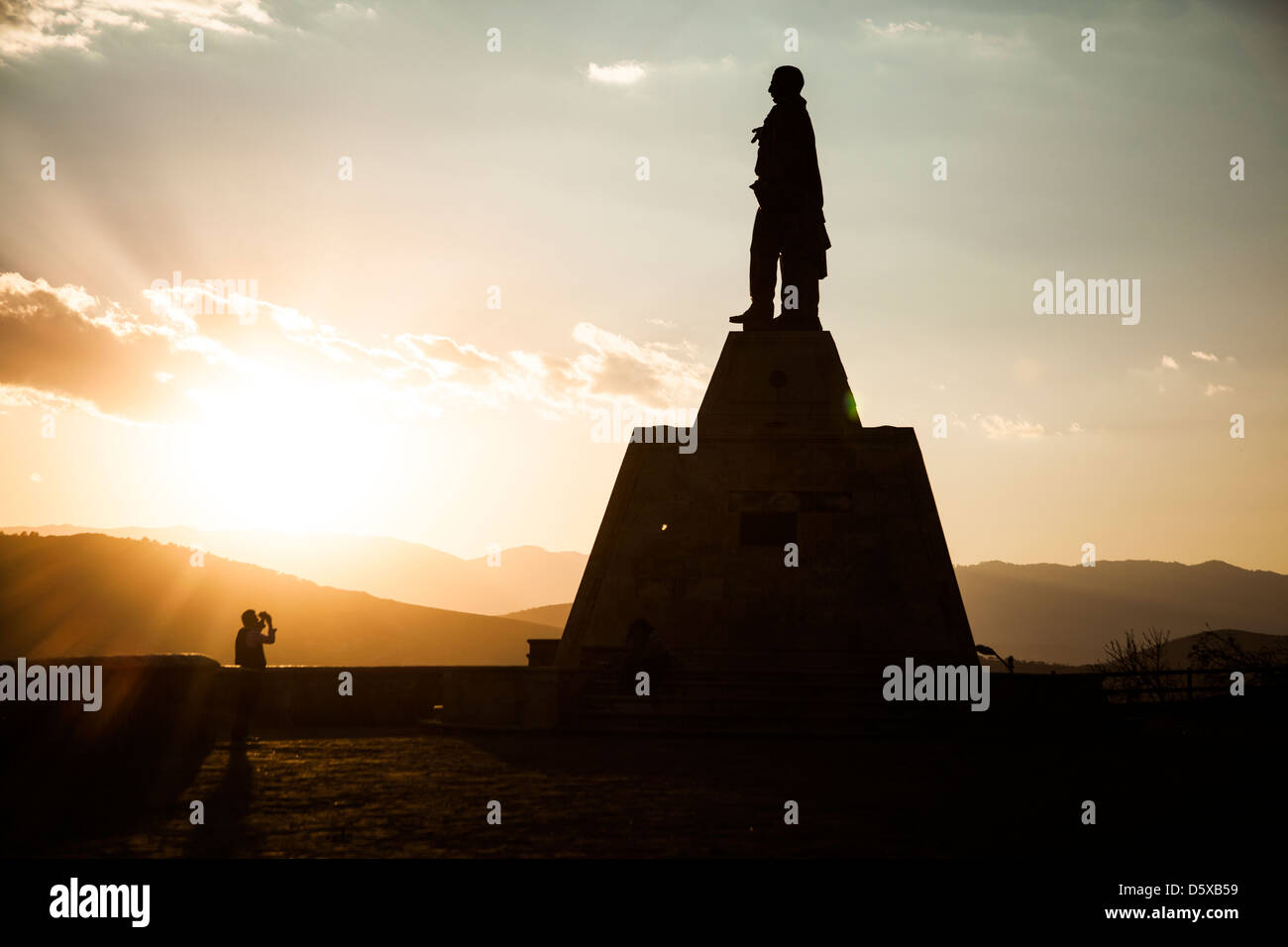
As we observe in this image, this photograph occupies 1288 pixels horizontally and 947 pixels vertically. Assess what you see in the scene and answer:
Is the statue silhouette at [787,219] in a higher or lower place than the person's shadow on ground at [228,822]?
higher

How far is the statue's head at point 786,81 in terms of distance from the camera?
23.5 meters

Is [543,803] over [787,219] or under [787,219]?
under

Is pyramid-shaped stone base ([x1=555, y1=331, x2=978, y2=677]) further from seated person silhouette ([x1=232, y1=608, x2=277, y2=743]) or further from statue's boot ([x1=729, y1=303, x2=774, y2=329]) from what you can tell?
seated person silhouette ([x1=232, y1=608, x2=277, y2=743])

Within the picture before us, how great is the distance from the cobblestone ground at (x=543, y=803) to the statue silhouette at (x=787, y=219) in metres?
11.3

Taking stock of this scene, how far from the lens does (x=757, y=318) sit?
76.7 ft

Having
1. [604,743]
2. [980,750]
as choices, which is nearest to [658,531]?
[604,743]

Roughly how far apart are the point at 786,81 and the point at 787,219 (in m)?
2.82

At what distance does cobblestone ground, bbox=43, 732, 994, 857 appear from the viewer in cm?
742

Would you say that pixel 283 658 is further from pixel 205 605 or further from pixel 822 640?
pixel 822 640

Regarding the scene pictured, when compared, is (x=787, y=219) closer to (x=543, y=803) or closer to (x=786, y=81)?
(x=786, y=81)

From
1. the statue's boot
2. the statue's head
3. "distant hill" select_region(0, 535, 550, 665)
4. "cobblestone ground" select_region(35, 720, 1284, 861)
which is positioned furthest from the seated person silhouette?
"distant hill" select_region(0, 535, 550, 665)

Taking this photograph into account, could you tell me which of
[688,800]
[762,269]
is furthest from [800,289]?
[688,800]

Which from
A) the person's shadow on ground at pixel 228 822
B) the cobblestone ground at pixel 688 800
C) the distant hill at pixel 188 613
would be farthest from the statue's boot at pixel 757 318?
the distant hill at pixel 188 613

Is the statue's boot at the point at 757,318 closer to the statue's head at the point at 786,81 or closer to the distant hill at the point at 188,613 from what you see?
the statue's head at the point at 786,81
